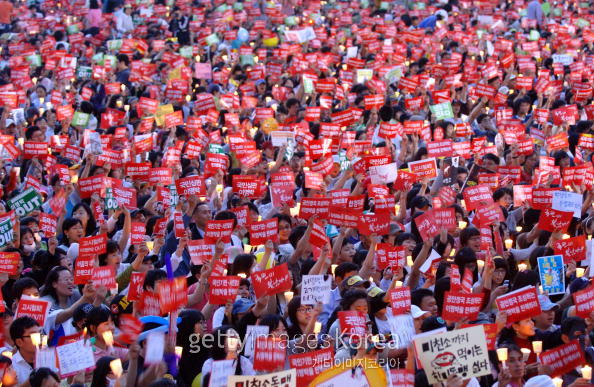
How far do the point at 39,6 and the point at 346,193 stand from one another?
17.0 meters

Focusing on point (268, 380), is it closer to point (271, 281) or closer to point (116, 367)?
point (116, 367)

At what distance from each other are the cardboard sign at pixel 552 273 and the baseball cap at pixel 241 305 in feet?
7.34

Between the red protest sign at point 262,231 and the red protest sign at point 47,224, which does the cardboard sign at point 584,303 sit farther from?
the red protest sign at point 47,224

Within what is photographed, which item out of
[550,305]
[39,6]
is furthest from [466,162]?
[39,6]

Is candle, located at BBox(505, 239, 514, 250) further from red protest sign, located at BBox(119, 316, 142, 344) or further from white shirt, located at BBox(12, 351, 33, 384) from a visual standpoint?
white shirt, located at BBox(12, 351, 33, 384)

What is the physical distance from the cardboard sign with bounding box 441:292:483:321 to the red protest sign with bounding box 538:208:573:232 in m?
2.42

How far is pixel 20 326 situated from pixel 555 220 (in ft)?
15.7

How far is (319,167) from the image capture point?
1120 cm

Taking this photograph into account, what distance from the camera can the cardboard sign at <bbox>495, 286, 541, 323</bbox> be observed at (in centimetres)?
713

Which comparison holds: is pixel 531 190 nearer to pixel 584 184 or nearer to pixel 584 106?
pixel 584 184

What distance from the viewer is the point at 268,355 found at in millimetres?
6258

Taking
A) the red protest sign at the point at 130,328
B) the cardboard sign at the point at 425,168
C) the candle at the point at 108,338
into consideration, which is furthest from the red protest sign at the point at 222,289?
the cardboard sign at the point at 425,168

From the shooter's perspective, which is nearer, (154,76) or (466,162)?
(466,162)

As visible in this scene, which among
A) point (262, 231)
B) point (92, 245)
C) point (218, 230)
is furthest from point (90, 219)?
point (262, 231)
